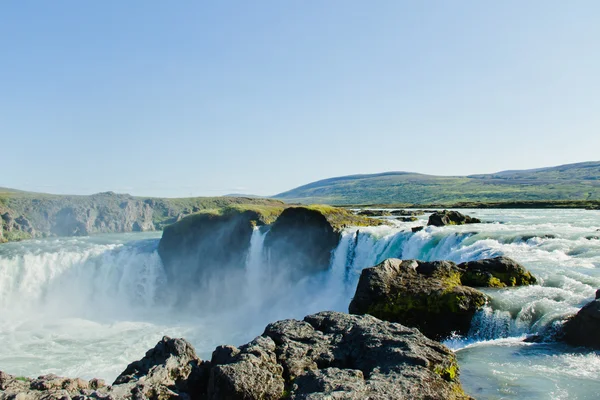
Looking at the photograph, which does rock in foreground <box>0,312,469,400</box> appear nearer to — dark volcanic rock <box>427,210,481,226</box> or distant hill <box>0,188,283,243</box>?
dark volcanic rock <box>427,210,481,226</box>

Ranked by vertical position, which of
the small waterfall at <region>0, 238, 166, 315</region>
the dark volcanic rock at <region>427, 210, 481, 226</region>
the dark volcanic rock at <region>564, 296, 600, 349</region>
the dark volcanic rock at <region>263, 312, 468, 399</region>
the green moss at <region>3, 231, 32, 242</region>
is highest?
the dark volcanic rock at <region>427, 210, 481, 226</region>

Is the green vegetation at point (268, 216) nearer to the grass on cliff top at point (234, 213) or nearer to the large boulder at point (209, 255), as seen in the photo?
the grass on cliff top at point (234, 213)

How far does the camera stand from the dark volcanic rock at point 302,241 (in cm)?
4222

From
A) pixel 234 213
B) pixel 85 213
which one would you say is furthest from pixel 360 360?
pixel 85 213

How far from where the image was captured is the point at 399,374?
955 cm

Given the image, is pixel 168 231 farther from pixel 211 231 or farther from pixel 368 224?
pixel 368 224

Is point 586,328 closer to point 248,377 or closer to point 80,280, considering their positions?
point 248,377

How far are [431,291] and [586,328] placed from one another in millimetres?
5857

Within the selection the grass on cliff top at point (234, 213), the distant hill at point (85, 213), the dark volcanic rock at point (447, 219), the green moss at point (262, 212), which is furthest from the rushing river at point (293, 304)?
the distant hill at point (85, 213)

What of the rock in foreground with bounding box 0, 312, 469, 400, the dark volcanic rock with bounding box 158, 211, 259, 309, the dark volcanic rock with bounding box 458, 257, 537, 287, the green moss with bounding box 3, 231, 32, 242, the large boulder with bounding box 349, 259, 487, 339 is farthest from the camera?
the green moss with bounding box 3, 231, 32, 242

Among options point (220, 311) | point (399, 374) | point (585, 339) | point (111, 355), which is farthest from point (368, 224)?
point (399, 374)

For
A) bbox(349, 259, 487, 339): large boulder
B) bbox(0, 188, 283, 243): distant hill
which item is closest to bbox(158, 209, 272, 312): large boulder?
bbox(349, 259, 487, 339): large boulder

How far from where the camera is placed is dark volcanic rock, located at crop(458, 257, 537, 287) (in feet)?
69.3

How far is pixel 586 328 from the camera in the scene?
14891 mm
